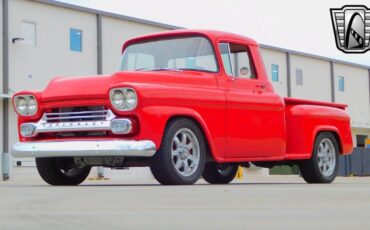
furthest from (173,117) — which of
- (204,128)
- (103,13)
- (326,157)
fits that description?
(103,13)

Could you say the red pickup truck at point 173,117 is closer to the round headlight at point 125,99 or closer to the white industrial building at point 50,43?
the round headlight at point 125,99

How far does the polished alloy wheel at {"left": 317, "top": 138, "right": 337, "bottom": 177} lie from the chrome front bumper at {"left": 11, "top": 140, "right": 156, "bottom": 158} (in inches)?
161

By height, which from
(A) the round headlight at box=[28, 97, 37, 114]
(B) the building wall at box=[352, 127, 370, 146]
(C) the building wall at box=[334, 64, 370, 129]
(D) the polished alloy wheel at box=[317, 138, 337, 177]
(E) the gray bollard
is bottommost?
(E) the gray bollard

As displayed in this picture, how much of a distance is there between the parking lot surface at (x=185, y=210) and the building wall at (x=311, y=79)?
3707 cm

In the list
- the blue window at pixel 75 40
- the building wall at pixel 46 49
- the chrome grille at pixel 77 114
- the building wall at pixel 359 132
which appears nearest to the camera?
the chrome grille at pixel 77 114

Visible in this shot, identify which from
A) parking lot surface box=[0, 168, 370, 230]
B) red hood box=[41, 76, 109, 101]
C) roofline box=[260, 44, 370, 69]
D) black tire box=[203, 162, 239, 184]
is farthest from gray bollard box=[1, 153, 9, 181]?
parking lot surface box=[0, 168, 370, 230]

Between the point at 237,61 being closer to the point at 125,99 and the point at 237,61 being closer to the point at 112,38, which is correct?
the point at 125,99

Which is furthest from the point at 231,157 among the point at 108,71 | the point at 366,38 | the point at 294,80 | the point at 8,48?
the point at 294,80

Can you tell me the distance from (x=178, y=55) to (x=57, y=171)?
89.5 inches

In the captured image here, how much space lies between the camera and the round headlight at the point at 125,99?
9258mm

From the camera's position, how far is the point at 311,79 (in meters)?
45.8

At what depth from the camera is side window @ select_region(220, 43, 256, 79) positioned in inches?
431

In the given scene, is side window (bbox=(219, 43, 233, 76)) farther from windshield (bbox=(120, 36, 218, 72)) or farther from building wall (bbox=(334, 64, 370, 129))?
building wall (bbox=(334, 64, 370, 129))

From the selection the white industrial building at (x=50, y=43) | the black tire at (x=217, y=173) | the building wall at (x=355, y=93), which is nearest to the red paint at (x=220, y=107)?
the black tire at (x=217, y=173)
